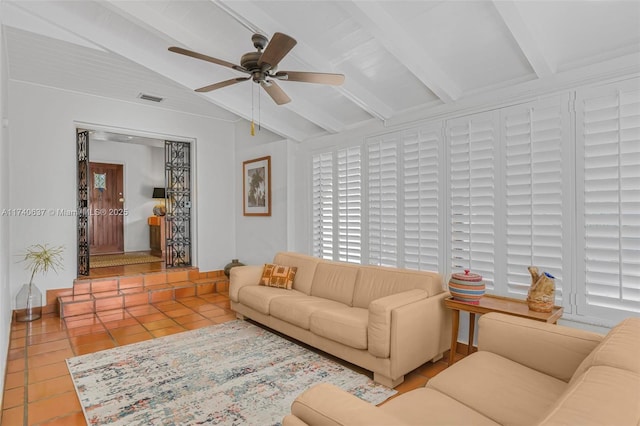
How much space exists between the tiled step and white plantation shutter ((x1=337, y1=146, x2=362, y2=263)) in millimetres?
2603

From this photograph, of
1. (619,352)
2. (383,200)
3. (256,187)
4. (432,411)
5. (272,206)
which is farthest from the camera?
(256,187)

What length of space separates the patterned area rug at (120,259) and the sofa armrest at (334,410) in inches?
251

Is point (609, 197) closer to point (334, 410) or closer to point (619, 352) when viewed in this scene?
point (619, 352)

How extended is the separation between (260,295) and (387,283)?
4.69 feet

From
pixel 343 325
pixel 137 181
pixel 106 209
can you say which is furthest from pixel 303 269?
pixel 106 209

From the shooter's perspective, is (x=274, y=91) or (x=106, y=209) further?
(x=106, y=209)

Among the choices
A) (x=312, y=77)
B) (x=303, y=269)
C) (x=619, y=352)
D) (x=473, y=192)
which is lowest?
(x=303, y=269)

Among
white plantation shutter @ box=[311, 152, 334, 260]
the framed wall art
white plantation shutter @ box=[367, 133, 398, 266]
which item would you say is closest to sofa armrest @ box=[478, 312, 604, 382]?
white plantation shutter @ box=[367, 133, 398, 266]

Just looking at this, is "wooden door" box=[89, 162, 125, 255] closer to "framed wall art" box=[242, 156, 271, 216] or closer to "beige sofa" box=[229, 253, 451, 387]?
"framed wall art" box=[242, 156, 271, 216]

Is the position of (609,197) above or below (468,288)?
above

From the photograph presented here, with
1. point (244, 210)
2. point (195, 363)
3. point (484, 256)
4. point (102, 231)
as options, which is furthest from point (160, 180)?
point (484, 256)

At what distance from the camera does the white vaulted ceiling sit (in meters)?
2.48

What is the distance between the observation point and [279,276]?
427cm

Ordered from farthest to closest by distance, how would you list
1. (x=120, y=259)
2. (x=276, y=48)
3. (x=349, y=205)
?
(x=120, y=259) → (x=349, y=205) → (x=276, y=48)
